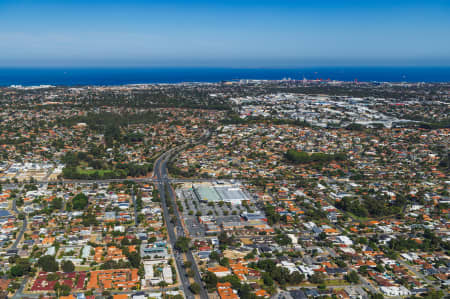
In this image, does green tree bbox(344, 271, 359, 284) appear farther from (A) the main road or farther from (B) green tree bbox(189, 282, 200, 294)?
(B) green tree bbox(189, 282, 200, 294)

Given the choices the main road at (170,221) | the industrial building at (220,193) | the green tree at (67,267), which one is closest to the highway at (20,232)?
the green tree at (67,267)

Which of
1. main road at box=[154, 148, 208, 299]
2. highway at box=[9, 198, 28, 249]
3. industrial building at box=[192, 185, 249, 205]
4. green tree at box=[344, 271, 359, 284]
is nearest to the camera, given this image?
main road at box=[154, 148, 208, 299]

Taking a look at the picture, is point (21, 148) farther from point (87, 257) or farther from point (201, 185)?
point (87, 257)

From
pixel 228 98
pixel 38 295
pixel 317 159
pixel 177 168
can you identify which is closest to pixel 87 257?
pixel 38 295

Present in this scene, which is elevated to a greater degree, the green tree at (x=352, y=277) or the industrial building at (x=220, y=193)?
the industrial building at (x=220, y=193)

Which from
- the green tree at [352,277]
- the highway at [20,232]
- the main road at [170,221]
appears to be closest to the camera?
the main road at [170,221]

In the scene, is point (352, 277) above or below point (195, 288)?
below

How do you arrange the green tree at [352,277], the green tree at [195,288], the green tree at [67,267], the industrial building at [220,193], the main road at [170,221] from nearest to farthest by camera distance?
the green tree at [195,288] < the main road at [170,221] < the green tree at [67,267] < the green tree at [352,277] < the industrial building at [220,193]

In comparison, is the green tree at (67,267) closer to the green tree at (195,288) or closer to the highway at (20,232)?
the highway at (20,232)

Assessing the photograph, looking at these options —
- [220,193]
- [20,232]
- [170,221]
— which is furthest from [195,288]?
[220,193]

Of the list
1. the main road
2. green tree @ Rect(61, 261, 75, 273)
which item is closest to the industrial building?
the main road

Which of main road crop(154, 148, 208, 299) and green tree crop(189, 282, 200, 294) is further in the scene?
main road crop(154, 148, 208, 299)

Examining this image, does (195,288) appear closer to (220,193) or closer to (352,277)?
(352,277)
